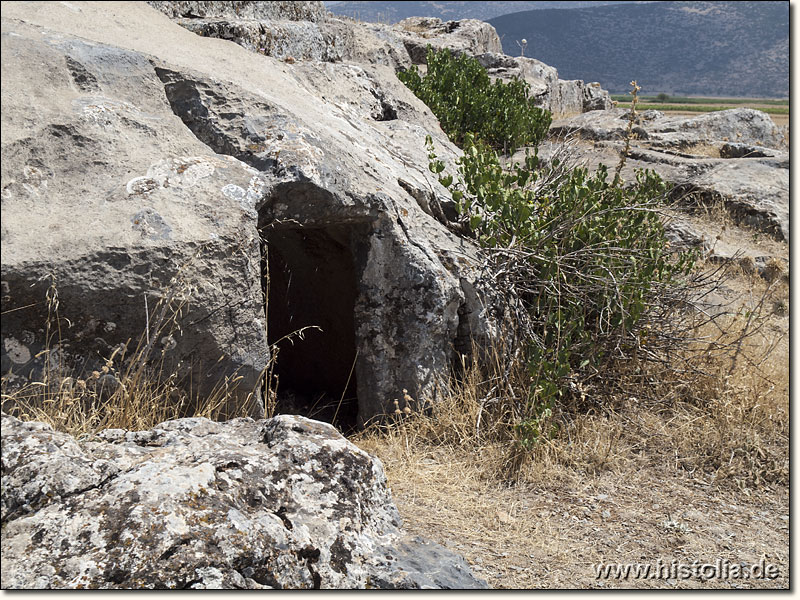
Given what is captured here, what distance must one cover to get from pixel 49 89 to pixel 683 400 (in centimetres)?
444

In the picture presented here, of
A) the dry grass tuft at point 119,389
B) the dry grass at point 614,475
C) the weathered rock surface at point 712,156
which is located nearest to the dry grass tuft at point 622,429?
the dry grass at point 614,475

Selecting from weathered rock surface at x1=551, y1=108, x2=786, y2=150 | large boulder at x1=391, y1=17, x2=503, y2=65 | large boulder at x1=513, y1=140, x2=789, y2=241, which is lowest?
large boulder at x1=513, y1=140, x2=789, y2=241

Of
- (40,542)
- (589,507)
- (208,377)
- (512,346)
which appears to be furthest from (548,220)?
(40,542)

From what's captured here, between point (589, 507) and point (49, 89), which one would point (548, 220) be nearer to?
point (589, 507)

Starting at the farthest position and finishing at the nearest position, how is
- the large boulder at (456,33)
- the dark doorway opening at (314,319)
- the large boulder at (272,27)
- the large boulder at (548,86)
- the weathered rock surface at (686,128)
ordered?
the large boulder at (456,33) < the large boulder at (548,86) < the weathered rock surface at (686,128) < the large boulder at (272,27) < the dark doorway opening at (314,319)

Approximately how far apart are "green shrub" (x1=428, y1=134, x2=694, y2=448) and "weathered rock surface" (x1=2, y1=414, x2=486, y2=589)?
170 cm

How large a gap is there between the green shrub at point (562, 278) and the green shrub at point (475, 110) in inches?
129

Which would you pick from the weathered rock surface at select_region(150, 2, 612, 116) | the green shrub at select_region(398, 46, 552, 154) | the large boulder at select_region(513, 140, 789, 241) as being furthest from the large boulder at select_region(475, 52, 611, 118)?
the green shrub at select_region(398, 46, 552, 154)

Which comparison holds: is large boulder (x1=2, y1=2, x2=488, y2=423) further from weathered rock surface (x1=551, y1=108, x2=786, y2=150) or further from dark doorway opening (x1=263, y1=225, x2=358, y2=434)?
weathered rock surface (x1=551, y1=108, x2=786, y2=150)

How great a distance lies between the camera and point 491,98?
870 cm

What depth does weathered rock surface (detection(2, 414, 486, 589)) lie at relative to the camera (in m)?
2.18

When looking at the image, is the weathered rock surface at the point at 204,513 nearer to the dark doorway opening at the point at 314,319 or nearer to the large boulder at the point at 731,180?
the dark doorway opening at the point at 314,319

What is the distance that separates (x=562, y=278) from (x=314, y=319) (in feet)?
6.07

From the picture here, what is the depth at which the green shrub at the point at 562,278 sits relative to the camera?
4535 mm
